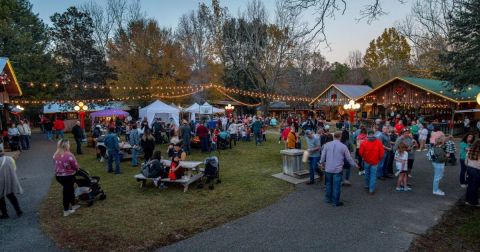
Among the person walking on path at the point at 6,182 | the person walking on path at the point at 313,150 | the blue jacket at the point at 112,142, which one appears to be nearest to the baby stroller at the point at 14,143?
the blue jacket at the point at 112,142

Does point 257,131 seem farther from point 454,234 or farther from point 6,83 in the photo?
point 6,83

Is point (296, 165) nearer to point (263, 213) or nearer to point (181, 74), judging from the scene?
point (263, 213)

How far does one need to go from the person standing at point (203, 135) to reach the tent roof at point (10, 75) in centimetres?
1015

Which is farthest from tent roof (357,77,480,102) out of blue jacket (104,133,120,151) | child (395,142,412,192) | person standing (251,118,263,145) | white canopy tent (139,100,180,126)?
blue jacket (104,133,120,151)

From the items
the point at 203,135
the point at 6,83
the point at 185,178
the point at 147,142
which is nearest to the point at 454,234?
the point at 185,178

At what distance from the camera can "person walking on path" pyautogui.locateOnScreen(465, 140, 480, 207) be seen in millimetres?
6477

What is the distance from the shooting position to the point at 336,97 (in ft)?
115

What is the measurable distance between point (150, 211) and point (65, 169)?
190cm

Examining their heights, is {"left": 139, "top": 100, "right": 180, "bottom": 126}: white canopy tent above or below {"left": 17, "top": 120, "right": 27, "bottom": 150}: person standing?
above

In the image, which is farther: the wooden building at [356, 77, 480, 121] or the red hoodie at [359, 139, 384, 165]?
the wooden building at [356, 77, 480, 121]

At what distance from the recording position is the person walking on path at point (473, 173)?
21.2 ft

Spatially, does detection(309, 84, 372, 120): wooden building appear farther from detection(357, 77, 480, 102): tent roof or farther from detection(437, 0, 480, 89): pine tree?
detection(437, 0, 480, 89): pine tree

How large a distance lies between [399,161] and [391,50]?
4645 cm

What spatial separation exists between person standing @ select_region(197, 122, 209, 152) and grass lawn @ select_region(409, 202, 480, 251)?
10.1 meters
